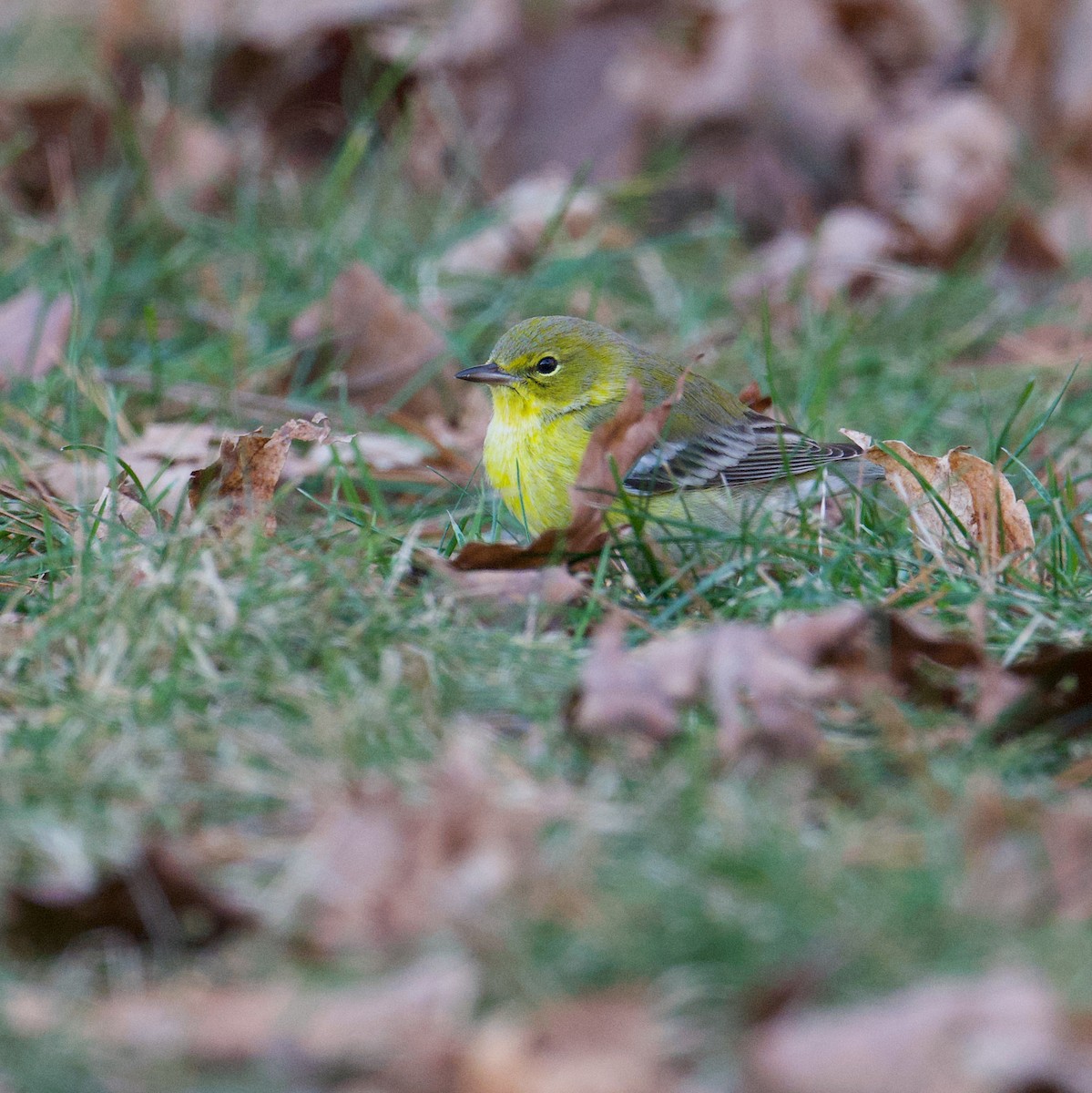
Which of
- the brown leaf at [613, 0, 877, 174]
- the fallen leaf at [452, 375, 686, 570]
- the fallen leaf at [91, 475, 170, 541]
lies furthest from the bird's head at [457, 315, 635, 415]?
the brown leaf at [613, 0, 877, 174]

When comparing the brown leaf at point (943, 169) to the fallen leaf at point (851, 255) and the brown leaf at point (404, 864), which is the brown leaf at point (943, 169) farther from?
the brown leaf at point (404, 864)

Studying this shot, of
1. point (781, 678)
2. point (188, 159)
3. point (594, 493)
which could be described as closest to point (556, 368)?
point (594, 493)

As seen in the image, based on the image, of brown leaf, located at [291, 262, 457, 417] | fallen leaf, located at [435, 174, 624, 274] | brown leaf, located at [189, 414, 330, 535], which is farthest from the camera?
fallen leaf, located at [435, 174, 624, 274]

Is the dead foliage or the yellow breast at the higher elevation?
the dead foliage

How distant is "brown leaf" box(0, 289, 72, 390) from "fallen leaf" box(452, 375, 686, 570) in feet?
7.65

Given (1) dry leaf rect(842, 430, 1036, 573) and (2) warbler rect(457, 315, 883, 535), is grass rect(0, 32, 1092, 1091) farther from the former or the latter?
(2) warbler rect(457, 315, 883, 535)

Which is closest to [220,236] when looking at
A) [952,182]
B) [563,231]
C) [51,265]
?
[51,265]

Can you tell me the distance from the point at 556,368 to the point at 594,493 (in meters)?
1.26

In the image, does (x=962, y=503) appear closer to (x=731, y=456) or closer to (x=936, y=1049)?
(x=731, y=456)

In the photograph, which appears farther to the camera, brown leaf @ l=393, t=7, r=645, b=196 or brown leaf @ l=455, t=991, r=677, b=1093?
brown leaf @ l=393, t=7, r=645, b=196

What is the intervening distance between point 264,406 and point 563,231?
2.58m

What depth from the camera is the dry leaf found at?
3.96 metres

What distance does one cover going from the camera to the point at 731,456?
516cm

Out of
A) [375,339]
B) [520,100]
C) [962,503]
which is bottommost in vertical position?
[375,339]
